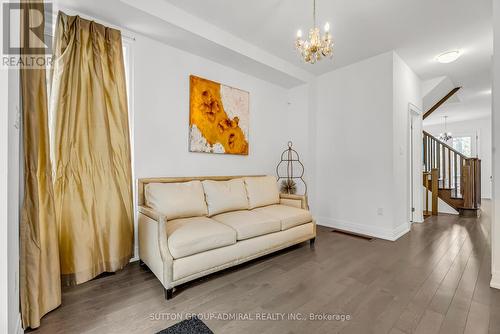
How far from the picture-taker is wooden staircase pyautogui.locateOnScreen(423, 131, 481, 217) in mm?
4910

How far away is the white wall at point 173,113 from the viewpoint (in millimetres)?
2660

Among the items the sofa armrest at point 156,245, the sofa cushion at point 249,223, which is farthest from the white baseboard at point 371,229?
the sofa armrest at point 156,245

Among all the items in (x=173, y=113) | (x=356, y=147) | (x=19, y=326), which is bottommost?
(x=19, y=326)

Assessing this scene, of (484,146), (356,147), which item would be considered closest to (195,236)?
(356,147)

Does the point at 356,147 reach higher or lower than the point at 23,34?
lower

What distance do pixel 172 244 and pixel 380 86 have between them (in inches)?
141

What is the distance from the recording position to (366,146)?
3.65 metres

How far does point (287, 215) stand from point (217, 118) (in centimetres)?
168

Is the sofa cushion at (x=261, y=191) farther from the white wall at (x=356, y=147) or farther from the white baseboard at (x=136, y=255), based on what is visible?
the white baseboard at (x=136, y=255)

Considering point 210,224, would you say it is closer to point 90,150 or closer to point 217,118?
point 90,150

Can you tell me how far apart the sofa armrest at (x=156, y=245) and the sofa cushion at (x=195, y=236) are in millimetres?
60

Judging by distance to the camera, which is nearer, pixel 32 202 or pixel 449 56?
pixel 32 202

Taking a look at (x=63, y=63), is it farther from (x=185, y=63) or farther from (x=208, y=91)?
(x=208, y=91)

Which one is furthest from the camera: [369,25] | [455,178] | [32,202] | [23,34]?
[455,178]
